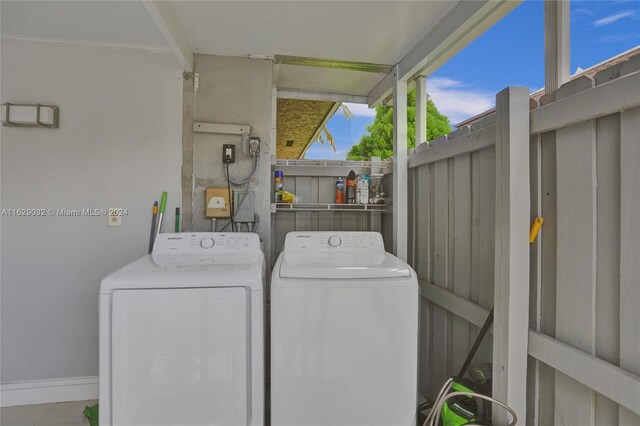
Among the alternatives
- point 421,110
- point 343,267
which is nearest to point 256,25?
point 421,110

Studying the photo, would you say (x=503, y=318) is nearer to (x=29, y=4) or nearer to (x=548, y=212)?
(x=548, y=212)

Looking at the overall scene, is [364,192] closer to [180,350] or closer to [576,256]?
[576,256]

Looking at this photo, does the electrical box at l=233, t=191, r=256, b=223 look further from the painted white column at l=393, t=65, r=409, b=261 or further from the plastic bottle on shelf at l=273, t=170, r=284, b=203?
the painted white column at l=393, t=65, r=409, b=261

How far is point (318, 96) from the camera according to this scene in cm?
312

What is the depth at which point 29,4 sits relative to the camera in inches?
71.3

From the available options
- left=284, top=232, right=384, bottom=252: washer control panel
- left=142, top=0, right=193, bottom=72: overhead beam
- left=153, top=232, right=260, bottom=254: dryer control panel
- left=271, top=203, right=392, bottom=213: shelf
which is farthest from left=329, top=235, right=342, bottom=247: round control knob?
left=142, top=0, right=193, bottom=72: overhead beam

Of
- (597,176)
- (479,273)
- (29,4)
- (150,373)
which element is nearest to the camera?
(597,176)

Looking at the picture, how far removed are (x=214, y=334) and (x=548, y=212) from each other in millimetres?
1474

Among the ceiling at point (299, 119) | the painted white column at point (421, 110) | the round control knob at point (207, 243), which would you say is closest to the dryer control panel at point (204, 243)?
the round control knob at point (207, 243)

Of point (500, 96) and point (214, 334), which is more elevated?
point (500, 96)

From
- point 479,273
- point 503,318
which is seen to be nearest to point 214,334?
point 503,318

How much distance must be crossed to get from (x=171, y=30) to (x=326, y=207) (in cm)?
157

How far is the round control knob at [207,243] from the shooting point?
1902 mm

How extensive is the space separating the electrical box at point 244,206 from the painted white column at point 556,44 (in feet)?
6.11
